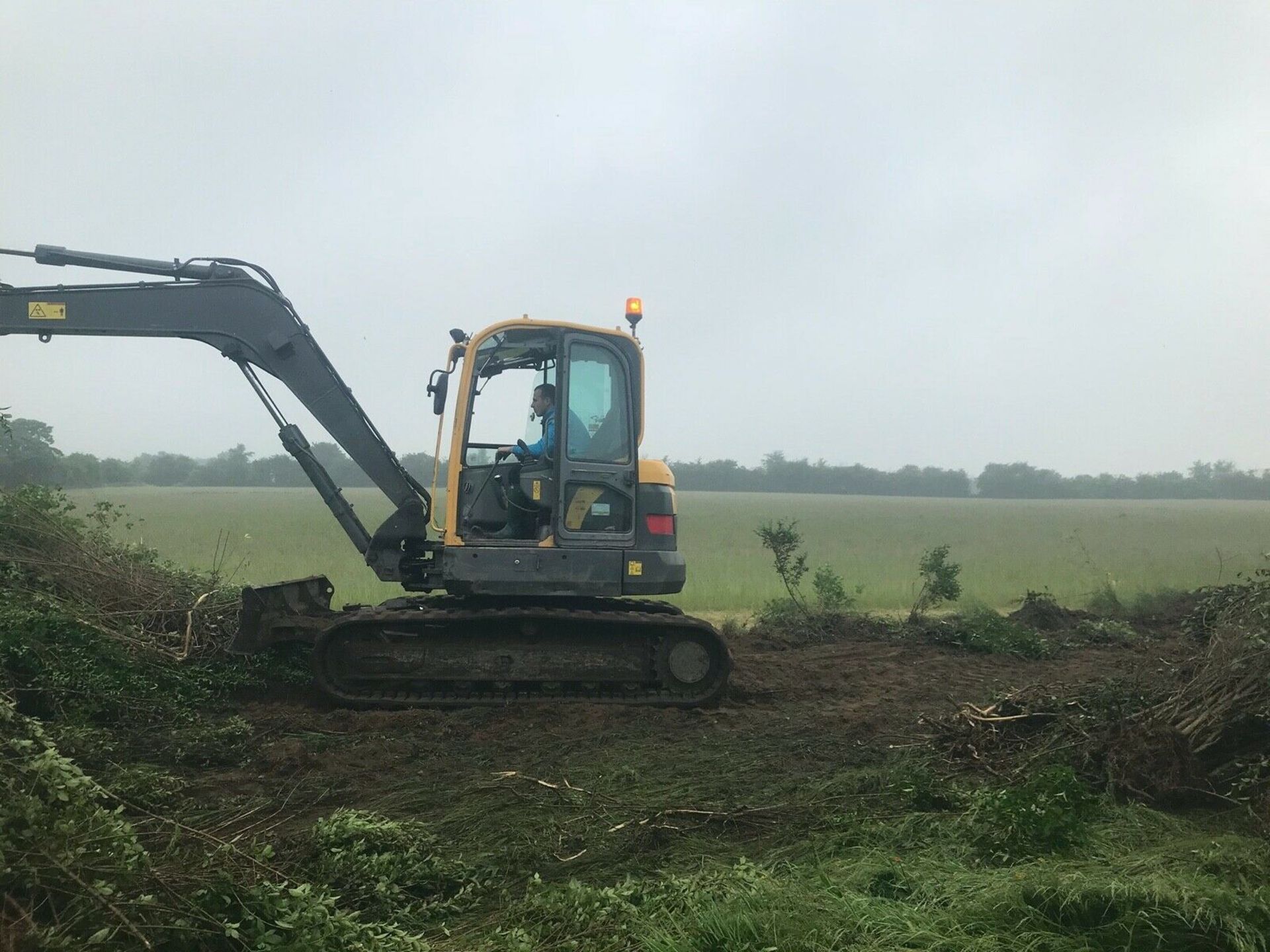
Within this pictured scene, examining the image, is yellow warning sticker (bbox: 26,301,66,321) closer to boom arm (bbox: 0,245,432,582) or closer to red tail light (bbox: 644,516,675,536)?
boom arm (bbox: 0,245,432,582)

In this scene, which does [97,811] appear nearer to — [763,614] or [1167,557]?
[763,614]

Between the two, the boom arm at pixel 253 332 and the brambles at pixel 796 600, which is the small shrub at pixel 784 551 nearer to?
the brambles at pixel 796 600

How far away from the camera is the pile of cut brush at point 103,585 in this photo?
738cm

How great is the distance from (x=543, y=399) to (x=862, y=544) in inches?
709

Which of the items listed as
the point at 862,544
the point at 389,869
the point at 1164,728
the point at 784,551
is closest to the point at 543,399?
the point at 389,869

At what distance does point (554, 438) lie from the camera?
7.57 meters

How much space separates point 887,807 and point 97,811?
367 cm

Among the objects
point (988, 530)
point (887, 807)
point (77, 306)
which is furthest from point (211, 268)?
point (988, 530)

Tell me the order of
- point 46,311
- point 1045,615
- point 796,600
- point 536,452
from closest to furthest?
point 46,311 < point 536,452 < point 1045,615 < point 796,600

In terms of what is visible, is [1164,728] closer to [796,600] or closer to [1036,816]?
[1036,816]

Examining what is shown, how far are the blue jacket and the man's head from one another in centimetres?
5

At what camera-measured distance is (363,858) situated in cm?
398

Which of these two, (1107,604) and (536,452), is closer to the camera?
(536,452)

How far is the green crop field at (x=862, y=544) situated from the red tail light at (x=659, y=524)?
10.8 feet
